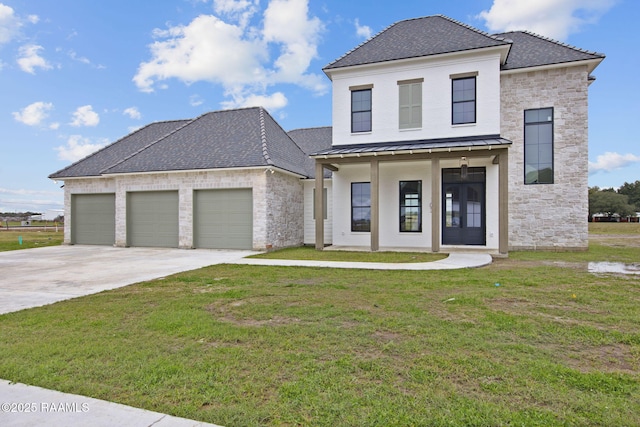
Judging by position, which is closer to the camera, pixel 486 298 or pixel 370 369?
pixel 370 369

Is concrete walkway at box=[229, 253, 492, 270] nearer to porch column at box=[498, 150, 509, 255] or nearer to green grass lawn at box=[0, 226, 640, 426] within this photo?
porch column at box=[498, 150, 509, 255]

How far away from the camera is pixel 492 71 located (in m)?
13.9

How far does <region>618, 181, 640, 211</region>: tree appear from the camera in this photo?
68438mm

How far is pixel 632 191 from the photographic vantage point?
232 ft

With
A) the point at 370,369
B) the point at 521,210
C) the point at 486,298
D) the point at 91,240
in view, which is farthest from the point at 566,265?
the point at 91,240

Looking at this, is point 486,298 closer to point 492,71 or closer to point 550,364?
point 550,364

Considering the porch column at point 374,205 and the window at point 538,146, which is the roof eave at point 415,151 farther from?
the window at point 538,146

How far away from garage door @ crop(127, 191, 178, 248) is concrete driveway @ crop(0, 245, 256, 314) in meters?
2.10

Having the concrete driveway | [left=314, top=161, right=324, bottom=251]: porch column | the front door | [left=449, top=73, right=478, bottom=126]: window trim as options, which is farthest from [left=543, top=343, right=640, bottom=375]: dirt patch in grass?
[left=449, top=73, right=478, bottom=126]: window trim

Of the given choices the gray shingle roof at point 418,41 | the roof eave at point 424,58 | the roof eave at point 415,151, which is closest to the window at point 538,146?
the roof eave at point 424,58

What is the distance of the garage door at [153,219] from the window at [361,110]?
29.6 ft

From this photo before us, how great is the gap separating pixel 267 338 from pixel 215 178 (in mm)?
12418

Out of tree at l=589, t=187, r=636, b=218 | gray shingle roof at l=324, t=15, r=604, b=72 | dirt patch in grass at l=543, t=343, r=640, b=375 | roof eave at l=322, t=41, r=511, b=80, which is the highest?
gray shingle roof at l=324, t=15, r=604, b=72

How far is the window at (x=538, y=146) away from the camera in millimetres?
14094
